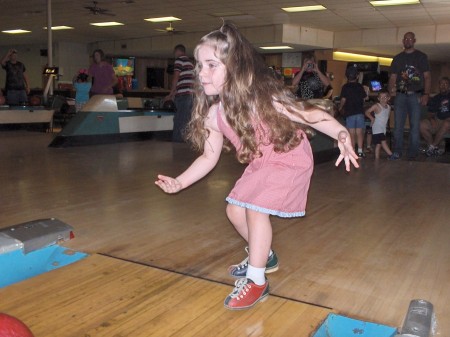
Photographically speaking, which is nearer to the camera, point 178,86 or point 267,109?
point 267,109

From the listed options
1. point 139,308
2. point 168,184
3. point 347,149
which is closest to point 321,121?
point 347,149

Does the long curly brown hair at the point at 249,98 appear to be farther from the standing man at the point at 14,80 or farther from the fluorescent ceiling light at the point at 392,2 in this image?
the fluorescent ceiling light at the point at 392,2

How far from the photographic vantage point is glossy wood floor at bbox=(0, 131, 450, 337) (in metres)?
1.61

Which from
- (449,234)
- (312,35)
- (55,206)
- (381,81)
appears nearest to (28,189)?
(55,206)

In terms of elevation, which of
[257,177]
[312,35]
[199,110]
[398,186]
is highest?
[312,35]

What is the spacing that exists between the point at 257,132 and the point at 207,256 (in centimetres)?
78

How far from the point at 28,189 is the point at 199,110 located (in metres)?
2.26

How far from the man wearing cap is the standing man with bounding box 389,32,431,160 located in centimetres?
70

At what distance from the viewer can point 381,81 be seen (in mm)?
16641

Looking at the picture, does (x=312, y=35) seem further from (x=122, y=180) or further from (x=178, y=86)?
(x=122, y=180)

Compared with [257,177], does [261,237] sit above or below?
below

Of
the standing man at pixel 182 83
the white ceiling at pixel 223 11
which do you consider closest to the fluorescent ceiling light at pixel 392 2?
the white ceiling at pixel 223 11

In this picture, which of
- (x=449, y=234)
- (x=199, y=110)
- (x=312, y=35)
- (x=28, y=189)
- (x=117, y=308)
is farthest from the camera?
(x=312, y=35)

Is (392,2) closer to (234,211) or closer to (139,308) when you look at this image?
(234,211)
